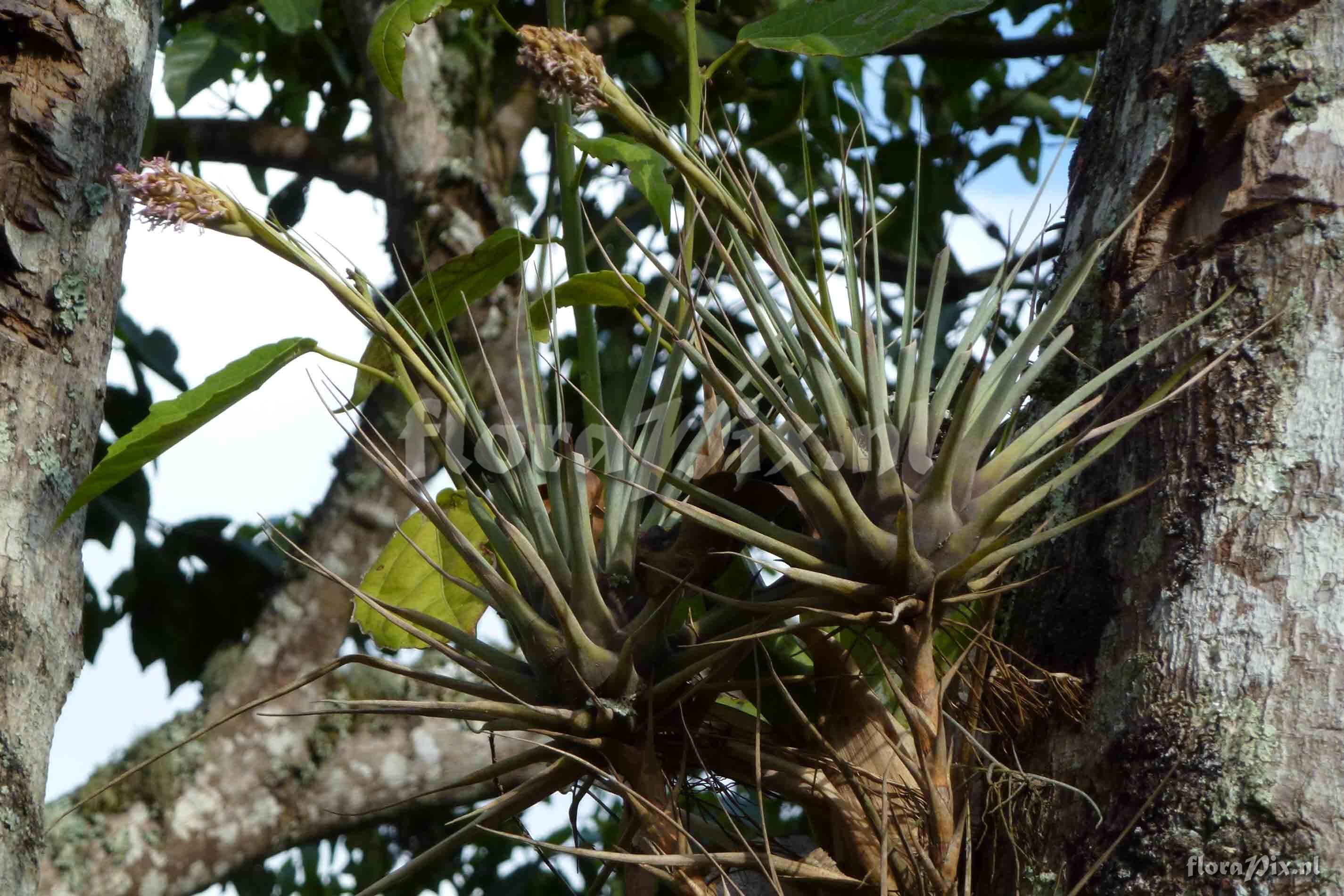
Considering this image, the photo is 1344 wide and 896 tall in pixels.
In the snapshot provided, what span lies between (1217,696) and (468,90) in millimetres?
2047

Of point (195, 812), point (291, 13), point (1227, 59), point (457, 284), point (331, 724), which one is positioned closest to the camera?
point (1227, 59)

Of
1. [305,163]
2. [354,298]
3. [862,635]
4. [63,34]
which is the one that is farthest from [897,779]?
[305,163]

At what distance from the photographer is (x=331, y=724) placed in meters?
2.07

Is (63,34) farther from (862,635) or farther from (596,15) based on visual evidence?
(862,635)

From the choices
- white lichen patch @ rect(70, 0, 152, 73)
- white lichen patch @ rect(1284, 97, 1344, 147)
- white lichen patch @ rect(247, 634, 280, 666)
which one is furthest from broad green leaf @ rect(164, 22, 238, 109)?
white lichen patch @ rect(1284, 97, 1344, 147)

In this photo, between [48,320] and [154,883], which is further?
[154,883]

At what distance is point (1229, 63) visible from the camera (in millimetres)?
851

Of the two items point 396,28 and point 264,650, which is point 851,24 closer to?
point 396,28

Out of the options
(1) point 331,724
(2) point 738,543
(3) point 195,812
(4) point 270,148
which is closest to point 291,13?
(4) point 270,148

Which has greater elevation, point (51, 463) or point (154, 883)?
point (51, 463)

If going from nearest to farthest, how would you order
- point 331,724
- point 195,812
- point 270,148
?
point 195,812, point 331,724, point 270,148

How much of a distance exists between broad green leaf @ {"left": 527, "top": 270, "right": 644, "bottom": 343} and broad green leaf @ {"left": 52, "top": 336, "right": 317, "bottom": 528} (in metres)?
0.19

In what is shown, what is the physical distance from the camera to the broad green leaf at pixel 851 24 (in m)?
0.86

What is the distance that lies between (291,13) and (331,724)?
3.81 ft
